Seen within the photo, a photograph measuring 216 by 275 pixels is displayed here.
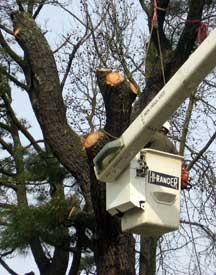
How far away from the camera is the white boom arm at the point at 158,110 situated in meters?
4.46

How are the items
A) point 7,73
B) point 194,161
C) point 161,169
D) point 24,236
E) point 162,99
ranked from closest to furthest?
point 162,99, point 161,169, point 24,236, point 194,161, point 7,73

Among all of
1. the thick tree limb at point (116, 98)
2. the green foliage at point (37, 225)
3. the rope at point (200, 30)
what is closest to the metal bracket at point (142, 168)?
the thick tree limb at point (116, 98)

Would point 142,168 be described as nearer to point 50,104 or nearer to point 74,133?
point 74,133

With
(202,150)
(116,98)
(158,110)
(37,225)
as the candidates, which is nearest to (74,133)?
(37,225)

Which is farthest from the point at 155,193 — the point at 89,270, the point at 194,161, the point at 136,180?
the point at 89,270

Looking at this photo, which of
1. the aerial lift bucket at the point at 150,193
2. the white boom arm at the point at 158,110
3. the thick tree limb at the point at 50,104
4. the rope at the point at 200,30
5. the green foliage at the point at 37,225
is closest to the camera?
the white boom arm at the point at 158,110

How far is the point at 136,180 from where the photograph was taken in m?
5.03

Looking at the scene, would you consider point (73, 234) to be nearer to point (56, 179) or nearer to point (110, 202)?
point (56, 179)

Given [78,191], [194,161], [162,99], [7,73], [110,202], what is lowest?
[110,202]

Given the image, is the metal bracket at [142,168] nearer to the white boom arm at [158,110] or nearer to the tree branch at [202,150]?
the white boom arm at [158,110]

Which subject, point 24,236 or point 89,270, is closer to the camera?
point 24,236

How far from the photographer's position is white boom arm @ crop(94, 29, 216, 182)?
14.6ft

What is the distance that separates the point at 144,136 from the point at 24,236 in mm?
2848

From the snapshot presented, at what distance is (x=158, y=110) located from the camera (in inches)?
190
